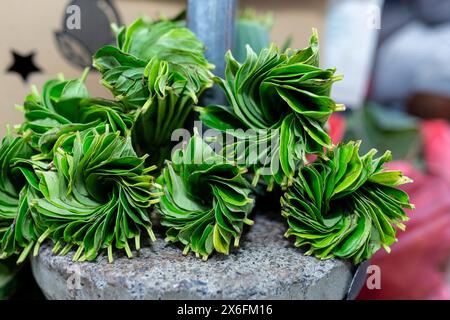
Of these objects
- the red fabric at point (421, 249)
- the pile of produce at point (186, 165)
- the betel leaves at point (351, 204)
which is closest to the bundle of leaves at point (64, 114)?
the pile of produce at point (186, 165)

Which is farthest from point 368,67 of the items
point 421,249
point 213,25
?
point 213,25

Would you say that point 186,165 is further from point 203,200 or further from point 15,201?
point 15,201

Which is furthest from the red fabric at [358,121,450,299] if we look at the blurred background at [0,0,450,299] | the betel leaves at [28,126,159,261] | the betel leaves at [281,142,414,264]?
the betel leaves at [28,126,159,261]

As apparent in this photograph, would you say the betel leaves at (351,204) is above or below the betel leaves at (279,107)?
below

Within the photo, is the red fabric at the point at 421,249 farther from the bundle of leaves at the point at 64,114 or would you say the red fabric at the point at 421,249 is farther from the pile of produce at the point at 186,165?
the bundle of leaves at the point at 64,114

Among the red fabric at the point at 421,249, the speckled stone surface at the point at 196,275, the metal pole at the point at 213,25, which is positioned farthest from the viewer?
the red fabric at the point at 421,249
